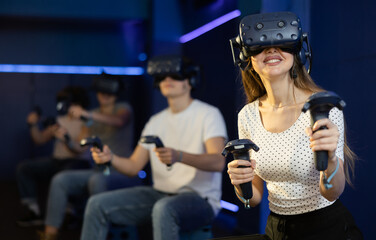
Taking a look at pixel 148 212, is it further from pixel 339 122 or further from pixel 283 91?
pixel 339 122

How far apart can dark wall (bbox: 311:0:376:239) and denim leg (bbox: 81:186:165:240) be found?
1175 millimetres

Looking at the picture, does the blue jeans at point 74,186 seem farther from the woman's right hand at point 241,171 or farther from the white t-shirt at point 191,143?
the woman's right hand at point 241,171

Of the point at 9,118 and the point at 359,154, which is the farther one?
the point at 9,118

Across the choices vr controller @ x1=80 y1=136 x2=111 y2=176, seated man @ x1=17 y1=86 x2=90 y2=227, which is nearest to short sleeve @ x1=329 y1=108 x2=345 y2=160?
vr controller @ x1=80 y1=136 x2=111 y2=176

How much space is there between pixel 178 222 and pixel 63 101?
2.50 meters

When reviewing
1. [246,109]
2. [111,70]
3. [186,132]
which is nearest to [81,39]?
[111,70]

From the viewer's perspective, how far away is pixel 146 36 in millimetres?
5773

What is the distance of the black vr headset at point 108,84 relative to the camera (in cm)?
466

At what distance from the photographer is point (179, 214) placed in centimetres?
278

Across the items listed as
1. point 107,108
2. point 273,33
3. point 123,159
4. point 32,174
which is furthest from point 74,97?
point 273,33

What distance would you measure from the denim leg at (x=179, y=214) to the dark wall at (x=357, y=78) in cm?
81

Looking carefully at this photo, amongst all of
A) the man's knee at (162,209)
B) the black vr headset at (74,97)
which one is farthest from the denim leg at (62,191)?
the man's knee at (162,209)

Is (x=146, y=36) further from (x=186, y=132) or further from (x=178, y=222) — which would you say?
(x=178, y=222)

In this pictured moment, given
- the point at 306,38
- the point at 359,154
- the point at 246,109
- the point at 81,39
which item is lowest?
the point at 359,154
